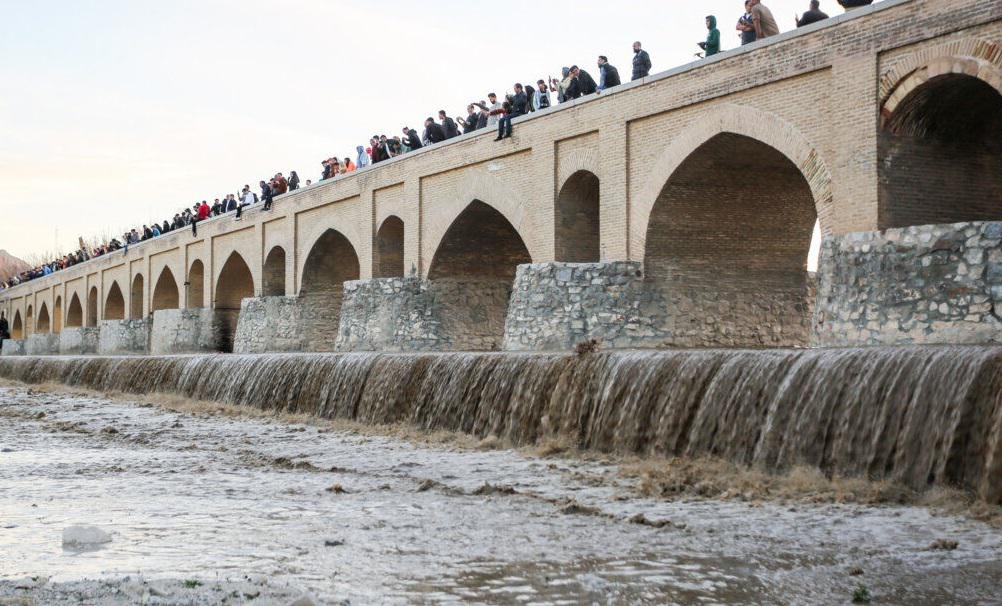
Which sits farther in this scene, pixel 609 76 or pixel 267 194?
pixel 267 194

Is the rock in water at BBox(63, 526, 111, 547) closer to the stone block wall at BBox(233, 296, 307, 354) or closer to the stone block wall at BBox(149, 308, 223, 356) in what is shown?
the stone block wall at BBox(233, 296, 307, 354)

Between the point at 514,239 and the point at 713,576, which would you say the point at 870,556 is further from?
the point at 514,239

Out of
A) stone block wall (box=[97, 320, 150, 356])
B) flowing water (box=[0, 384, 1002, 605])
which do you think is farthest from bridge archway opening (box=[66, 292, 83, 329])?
flowing water (box=[0, 384, 1002, 605])

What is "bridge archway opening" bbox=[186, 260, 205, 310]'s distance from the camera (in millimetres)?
35344

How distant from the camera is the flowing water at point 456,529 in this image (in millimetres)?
4367

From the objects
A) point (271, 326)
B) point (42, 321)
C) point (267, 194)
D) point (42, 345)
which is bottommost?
point (42, 345)

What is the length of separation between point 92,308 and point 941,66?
41889 mm

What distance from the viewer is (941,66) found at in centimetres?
1162

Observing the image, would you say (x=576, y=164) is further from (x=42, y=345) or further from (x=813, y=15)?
(x=42, y=345)

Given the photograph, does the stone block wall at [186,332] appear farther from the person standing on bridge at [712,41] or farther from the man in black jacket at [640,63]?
the person standing on bridge at [712,41]

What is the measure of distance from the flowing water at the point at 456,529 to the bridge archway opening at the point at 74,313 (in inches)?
1645

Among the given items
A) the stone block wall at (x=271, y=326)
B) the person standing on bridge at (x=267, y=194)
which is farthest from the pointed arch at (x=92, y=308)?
the person standing on bridge at (x=267, y=194)

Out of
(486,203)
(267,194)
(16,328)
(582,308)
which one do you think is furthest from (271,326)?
(16,328)

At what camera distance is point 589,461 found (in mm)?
8875
